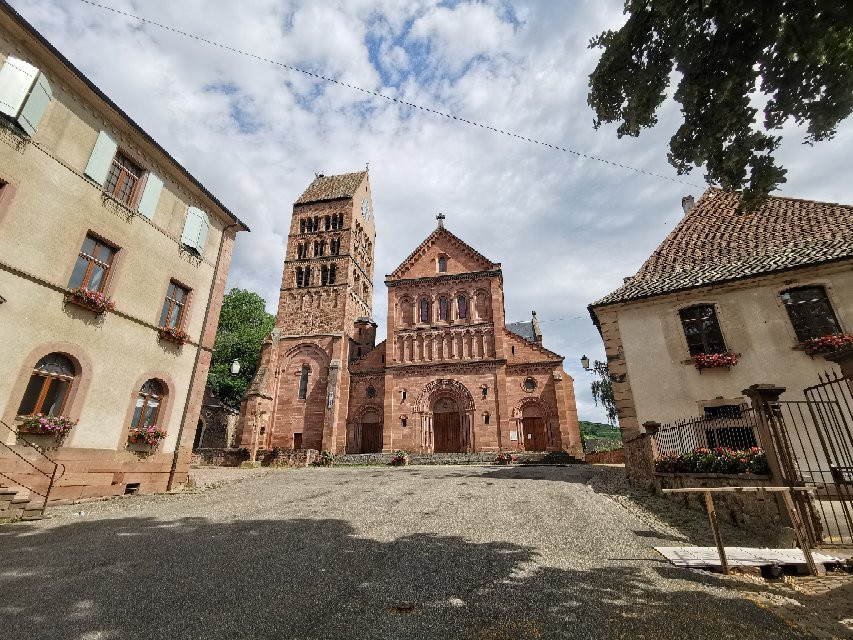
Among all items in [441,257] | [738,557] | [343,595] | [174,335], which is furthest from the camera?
[441,257]

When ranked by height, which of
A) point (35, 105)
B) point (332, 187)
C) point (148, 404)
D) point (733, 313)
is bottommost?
point (148, 404)

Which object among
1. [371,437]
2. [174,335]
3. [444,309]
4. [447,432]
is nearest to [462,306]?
[444,309]

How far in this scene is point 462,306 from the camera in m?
30.3

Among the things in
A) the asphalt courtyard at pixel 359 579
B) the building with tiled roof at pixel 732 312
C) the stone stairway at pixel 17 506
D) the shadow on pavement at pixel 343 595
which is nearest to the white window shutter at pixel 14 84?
the stone stairway at pixel 17 506

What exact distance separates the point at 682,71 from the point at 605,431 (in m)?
77.9

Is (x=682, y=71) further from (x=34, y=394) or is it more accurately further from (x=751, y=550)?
(x=34, y=394)

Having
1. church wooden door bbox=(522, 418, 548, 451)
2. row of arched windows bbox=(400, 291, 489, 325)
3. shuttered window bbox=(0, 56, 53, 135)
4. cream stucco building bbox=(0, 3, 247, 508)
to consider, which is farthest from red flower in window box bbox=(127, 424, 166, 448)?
church wooden door bbox=(522, 418, 548, 451)

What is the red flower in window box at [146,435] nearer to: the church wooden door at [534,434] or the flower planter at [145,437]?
the flower planter at [145,437]

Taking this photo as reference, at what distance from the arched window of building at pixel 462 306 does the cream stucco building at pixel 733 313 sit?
1548cm

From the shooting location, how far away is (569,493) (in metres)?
10.6

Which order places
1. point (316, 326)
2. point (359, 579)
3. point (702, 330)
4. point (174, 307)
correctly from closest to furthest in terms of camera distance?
1. point (359, 579)
2. point (174, 307)
3. point (702, 330)
4. point (316, 326)

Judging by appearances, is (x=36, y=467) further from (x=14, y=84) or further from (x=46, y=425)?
(x=14, y=84)

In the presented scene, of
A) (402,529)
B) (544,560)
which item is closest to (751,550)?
(544,560)

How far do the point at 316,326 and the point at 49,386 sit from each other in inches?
890
